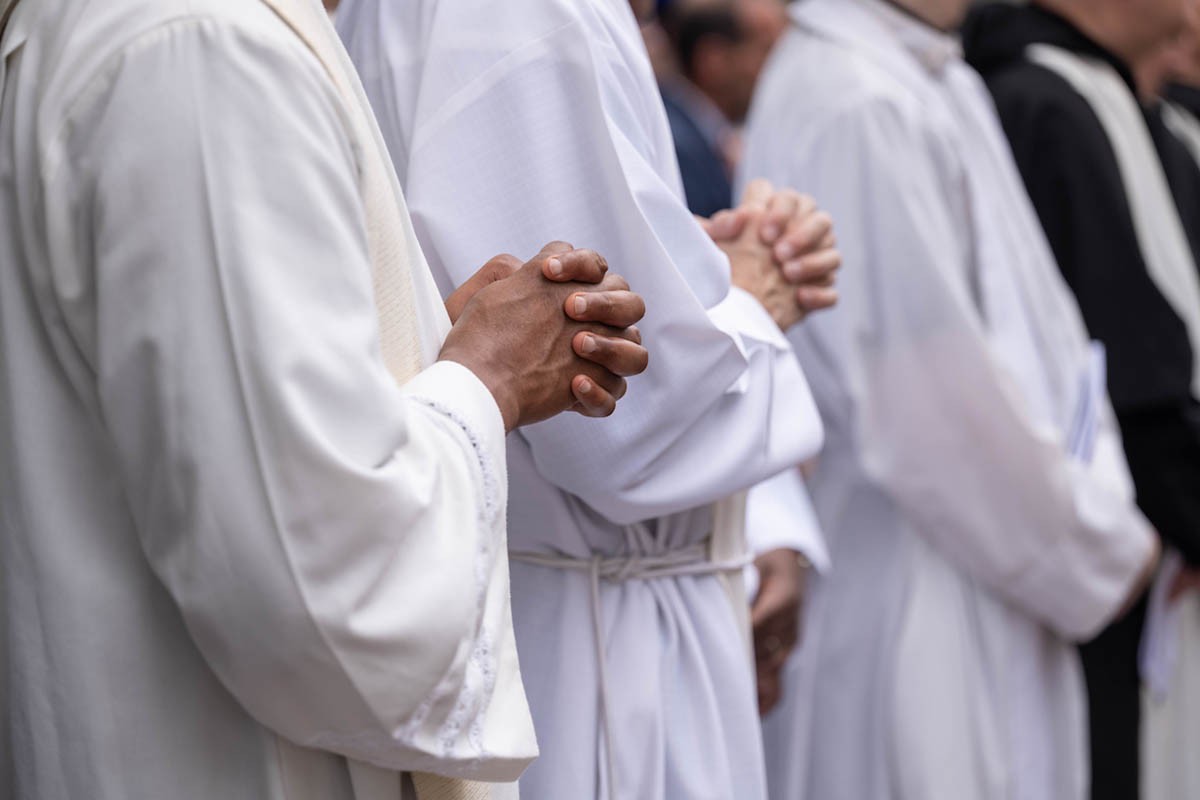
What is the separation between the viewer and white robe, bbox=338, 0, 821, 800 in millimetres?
1896

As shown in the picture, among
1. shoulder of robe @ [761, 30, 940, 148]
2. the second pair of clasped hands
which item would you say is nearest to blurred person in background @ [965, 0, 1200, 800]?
shoulder of robe @ [761, 30, 940, 148]

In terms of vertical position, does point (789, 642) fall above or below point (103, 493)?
below

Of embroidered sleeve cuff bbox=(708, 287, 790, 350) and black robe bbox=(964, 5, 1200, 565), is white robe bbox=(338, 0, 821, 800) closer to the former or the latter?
embroidered sleeve cuff bbox=(708, 287, 790, 350)

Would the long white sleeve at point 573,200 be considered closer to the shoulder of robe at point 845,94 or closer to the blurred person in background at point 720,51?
the shoulder of robe at point 845,94

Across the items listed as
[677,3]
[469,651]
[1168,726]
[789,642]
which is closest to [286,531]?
[469,651]

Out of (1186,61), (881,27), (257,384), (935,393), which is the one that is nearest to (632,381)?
(257,384)

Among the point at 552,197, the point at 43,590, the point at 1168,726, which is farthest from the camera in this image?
the point at 1168,726

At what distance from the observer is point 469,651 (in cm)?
140

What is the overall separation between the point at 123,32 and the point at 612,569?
3.38 ft

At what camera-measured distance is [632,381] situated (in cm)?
193

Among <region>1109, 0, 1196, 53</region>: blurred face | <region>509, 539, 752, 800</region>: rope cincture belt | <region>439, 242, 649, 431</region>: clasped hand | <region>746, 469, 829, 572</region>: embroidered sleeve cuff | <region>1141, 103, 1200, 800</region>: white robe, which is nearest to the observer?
<region>439, 242, 649, 431</region>: clasped hand

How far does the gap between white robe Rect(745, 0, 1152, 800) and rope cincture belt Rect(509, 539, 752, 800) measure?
108 centimetres

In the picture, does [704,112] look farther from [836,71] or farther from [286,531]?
[286,531]

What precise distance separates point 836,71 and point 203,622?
7.30ft
